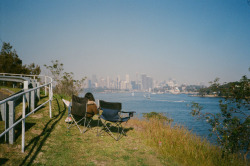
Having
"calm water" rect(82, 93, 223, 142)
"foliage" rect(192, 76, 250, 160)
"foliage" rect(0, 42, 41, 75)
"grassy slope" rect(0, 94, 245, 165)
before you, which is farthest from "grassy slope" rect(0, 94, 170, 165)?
"foliage" rect(0, 42, 41, 75)

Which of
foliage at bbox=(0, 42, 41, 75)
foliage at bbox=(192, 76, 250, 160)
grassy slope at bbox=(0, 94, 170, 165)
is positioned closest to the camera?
grassy slope at bbox=(0, 94, 170, 165)

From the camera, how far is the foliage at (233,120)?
12.2 ft

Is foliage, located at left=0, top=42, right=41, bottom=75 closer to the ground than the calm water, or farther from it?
farther from it

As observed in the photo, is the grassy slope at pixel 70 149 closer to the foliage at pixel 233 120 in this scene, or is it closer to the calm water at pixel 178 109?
the foliage at pixel 233 120

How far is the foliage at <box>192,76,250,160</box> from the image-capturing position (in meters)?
3.73

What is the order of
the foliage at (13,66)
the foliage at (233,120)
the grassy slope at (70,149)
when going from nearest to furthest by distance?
the grassy slope at (70,149), the foliage at (233,120), the foliage at (13,66)

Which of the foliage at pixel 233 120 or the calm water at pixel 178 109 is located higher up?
the foliage at pixel 233 120

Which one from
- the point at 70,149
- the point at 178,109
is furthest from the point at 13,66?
the point at 178,109

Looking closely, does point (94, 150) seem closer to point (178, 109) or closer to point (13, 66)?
point (13, 66)

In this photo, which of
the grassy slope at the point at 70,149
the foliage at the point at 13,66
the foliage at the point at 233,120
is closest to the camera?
the grassy slope at the point at 70,149

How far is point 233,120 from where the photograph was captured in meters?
3.94

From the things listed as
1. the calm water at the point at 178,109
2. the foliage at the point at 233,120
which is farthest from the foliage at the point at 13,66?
the foliage at the point at 233,120

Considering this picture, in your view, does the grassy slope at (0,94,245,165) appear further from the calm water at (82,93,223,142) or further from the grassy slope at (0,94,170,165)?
the calm water at (82,93,223,142)

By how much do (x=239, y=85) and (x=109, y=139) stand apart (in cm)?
340
